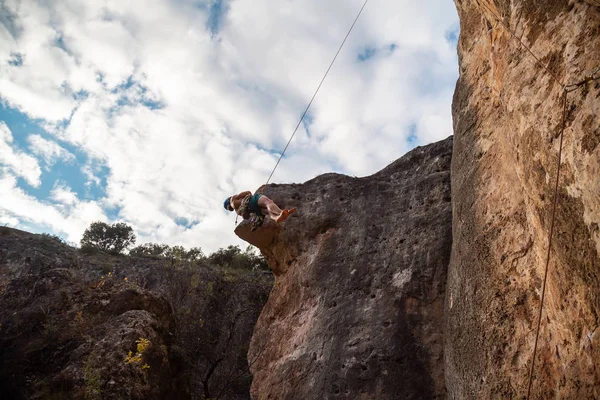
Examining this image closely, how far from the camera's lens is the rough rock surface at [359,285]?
249 inches

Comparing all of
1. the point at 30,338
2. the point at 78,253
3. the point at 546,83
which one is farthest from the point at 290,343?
the point at 78,253

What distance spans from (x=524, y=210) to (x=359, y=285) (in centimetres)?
356

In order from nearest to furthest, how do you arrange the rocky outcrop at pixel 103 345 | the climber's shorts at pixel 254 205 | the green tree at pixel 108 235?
the rocky outcrop at pixel 103 345
the climber's shorts at pixel 254 205
the green tree at pixel 108 235

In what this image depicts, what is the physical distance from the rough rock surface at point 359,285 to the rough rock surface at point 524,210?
0.72 meters

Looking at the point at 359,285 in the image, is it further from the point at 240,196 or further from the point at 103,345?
the point at 103,345

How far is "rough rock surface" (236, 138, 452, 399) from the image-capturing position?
6.32 meters

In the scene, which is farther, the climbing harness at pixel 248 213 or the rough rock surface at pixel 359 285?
the climbing harness at pixel 248 213

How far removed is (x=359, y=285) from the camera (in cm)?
755

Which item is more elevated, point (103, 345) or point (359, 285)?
point (359, 285)

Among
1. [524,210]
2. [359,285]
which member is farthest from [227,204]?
[524,210]

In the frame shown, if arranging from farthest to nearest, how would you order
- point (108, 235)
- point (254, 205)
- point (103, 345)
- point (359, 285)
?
point (108, 235) → point (254, 205) → point (103, 345) → point (359, 285)

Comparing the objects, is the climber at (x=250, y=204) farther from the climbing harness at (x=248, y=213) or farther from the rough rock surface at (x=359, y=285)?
the rough rock surface at (x=359, y=285)

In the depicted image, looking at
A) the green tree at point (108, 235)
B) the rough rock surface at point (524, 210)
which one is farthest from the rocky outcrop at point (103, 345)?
the green tree at point (108, 235)

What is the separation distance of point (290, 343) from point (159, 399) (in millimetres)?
2643
